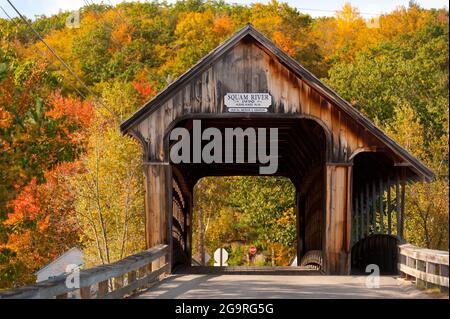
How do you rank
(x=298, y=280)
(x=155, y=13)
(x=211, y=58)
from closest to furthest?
(x=298, y=280), (x=211, y=58), (x=155, y=13)

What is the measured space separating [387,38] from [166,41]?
25519mm

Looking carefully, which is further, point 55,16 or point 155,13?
point 55,16

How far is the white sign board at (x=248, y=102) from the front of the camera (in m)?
20.4

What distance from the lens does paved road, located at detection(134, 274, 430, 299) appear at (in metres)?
14.8

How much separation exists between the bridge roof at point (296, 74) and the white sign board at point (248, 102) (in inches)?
36.3

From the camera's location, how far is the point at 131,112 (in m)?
55.6

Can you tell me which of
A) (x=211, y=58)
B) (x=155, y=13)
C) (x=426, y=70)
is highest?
(x=155, y=13)

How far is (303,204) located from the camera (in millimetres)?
34844

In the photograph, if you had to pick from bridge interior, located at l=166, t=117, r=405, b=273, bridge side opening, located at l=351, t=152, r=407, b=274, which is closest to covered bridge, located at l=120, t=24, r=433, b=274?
bridge interior, located at l=166, t=117, r=405, b=273

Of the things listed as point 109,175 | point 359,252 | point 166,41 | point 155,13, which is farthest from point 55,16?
point 359,252

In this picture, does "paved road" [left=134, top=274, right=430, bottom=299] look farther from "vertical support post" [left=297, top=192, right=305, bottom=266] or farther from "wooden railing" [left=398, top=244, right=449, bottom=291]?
"vertical support post" [left=297, top=192, right=305, bottom=266]

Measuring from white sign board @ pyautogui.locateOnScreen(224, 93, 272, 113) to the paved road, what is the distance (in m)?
4.03
